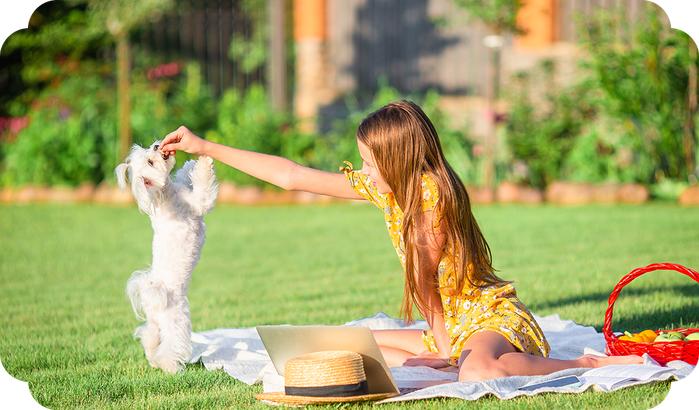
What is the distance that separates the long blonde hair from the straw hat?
529mm

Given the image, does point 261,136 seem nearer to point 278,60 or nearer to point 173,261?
point 278,60

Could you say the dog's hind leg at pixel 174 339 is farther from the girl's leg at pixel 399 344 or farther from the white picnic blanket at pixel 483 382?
the girl's leg at pixel 399 344

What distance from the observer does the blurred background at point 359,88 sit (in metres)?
11.2

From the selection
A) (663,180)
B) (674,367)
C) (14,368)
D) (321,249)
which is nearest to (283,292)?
(321,249)

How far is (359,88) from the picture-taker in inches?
604

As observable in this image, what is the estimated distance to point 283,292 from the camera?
716 centimetres

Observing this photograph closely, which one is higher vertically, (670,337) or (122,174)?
(122,174)

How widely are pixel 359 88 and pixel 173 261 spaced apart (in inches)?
431

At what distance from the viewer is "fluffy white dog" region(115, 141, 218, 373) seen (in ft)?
15.0

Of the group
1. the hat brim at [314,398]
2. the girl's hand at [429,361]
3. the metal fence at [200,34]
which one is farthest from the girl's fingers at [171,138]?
the metal fence at [200,34]

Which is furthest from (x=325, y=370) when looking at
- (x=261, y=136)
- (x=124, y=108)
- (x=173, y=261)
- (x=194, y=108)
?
(x=194, y=108)

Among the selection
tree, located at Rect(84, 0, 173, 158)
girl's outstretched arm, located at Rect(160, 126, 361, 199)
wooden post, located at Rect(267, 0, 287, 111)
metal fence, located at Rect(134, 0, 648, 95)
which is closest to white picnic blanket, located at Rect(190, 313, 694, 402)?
girl's outstretched arm, located at Rect(160, 126, 361, 199)

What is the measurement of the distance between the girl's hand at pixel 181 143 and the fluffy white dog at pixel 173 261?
0.08 m

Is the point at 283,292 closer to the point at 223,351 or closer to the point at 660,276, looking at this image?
the point at 223,351
